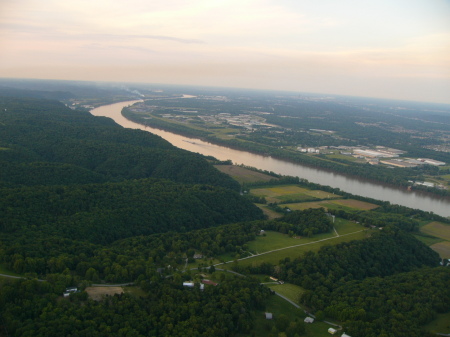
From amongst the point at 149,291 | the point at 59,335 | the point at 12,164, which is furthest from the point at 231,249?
the point at 12,164

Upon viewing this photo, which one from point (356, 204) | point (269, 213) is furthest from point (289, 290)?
point (356, 204)

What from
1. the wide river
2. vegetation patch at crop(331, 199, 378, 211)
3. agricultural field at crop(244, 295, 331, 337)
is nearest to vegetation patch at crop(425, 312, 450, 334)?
agricultural field at crop(244, 295, 331, 337)

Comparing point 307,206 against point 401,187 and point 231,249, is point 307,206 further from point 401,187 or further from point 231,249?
point 401,187

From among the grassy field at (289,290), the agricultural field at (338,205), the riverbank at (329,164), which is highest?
the riverbank at (329,164)

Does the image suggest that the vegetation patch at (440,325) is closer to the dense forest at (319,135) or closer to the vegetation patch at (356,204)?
the vegetation patch at (356,204)

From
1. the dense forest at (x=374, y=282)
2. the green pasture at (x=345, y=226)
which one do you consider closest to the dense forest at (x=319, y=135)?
the green pasture at (x=345, y=226)

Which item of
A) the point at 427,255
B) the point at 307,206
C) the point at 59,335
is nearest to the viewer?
the point at 59,335

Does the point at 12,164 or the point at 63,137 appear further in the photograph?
the point at 63,137
